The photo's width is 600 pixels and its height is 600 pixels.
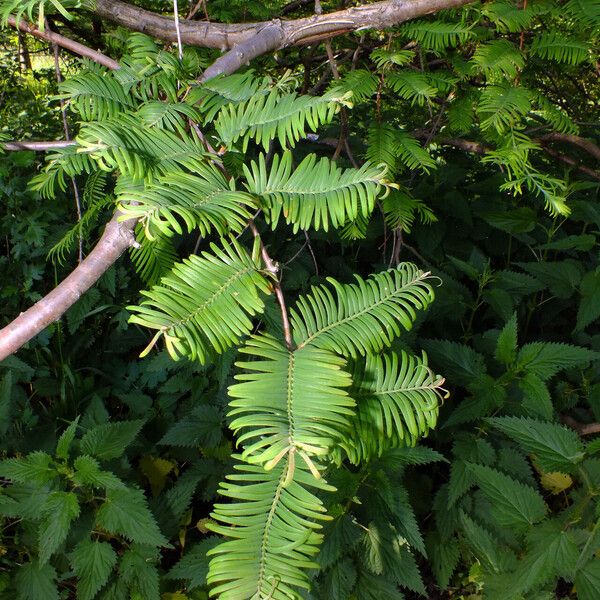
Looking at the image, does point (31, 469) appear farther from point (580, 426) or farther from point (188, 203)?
point (580, 426)

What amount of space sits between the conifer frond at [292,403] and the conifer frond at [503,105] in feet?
2.31

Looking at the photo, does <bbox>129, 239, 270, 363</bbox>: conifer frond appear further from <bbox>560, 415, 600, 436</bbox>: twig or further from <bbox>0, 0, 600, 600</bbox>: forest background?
<bbox>560, 415, 600, 436</bbox>: twig

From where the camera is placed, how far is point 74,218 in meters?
2.79

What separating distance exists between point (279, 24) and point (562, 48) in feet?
2.03

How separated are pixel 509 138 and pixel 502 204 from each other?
1.77 m

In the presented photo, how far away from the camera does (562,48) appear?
1.17 m

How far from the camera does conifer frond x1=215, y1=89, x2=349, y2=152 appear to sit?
729 mm

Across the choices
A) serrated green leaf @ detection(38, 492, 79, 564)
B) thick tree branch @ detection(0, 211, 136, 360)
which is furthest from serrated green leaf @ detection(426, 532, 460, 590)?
thick tree branch @ detection(0, 211, 136, 360)

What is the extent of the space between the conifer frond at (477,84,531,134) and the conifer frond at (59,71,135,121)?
0.68 m

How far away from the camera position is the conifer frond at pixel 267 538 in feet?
1.59

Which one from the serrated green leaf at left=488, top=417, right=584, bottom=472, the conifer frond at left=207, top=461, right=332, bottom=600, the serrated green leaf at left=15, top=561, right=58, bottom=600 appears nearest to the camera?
the conifer frond at left=207, top=461, right=332, bottom=600

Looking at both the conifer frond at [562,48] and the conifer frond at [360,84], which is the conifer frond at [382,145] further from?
the conifer frond at [562,48]

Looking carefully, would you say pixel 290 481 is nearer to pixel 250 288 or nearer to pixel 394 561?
pixel 250 288

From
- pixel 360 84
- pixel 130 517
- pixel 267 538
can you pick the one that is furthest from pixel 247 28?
pixel 130 517
